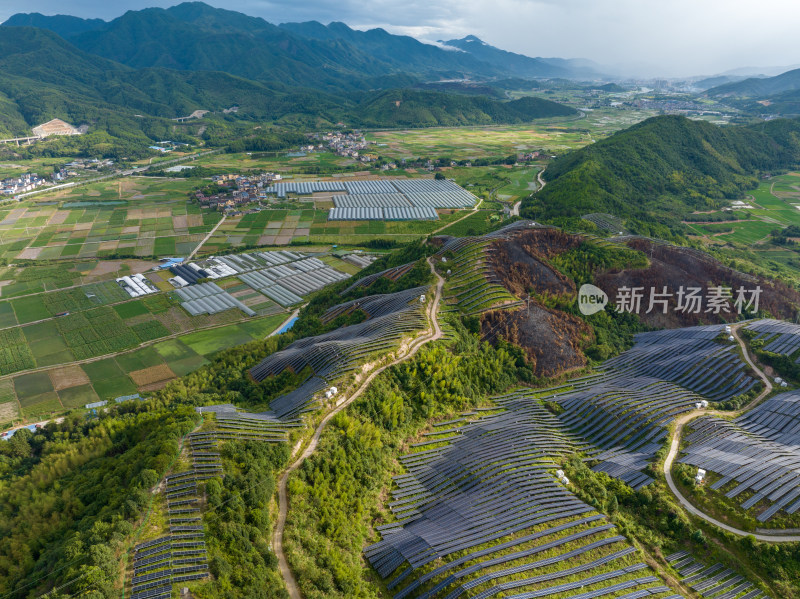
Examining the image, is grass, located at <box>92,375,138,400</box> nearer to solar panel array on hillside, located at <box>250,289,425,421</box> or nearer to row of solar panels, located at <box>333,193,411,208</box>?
solar panel array on hillside, located at <box>250,289,425,421</box>

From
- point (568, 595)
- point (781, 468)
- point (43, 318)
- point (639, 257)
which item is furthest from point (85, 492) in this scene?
point (639, 257)

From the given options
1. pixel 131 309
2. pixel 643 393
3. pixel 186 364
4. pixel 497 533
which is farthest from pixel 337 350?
pixel 131 309

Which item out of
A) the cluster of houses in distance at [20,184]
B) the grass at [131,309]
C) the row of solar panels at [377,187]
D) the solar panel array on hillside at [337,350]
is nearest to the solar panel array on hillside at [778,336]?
the solar panel array on hillside at [337,350]

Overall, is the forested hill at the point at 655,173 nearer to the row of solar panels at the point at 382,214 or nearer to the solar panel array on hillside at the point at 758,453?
the row of solar panels at the point at 382,214

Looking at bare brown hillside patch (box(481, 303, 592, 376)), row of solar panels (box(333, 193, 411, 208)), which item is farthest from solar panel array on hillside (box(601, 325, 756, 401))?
row of solar panels (box(333, 193, 411, 208))

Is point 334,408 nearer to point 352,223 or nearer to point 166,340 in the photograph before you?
point 166,340
